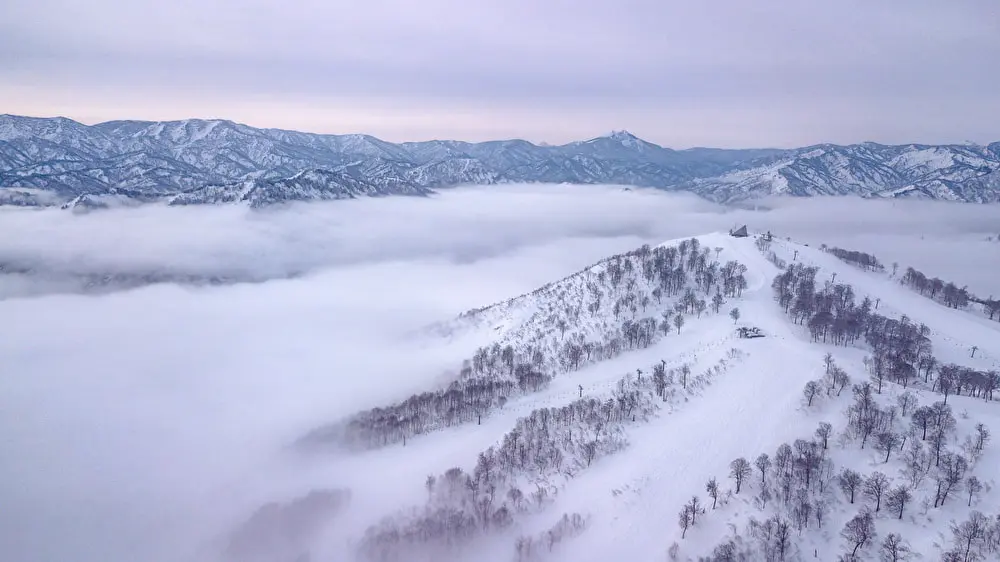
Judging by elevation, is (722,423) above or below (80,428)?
above

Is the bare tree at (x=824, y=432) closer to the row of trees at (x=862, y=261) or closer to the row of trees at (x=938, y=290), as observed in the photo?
the row of trees at (x=938, y=290)

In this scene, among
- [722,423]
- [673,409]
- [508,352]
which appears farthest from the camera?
[508,352]

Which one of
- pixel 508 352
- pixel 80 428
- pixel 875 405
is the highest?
pixel 875 405

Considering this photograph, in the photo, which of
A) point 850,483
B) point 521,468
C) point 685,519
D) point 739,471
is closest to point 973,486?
point 850,483

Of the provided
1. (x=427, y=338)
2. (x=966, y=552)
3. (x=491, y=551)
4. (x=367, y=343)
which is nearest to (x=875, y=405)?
(x=966, y=552)

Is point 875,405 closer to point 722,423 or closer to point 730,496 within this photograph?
point 722,423

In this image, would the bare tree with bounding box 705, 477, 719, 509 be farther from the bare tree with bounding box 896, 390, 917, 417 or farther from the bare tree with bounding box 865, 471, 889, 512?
the bare tree with bounding box 896, 390, 917, 417

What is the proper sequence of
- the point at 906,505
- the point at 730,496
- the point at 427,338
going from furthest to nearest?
1. the point at 427,338
2. the point at 730,496
3. the point at 906,505

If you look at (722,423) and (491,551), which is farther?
(722,423)
